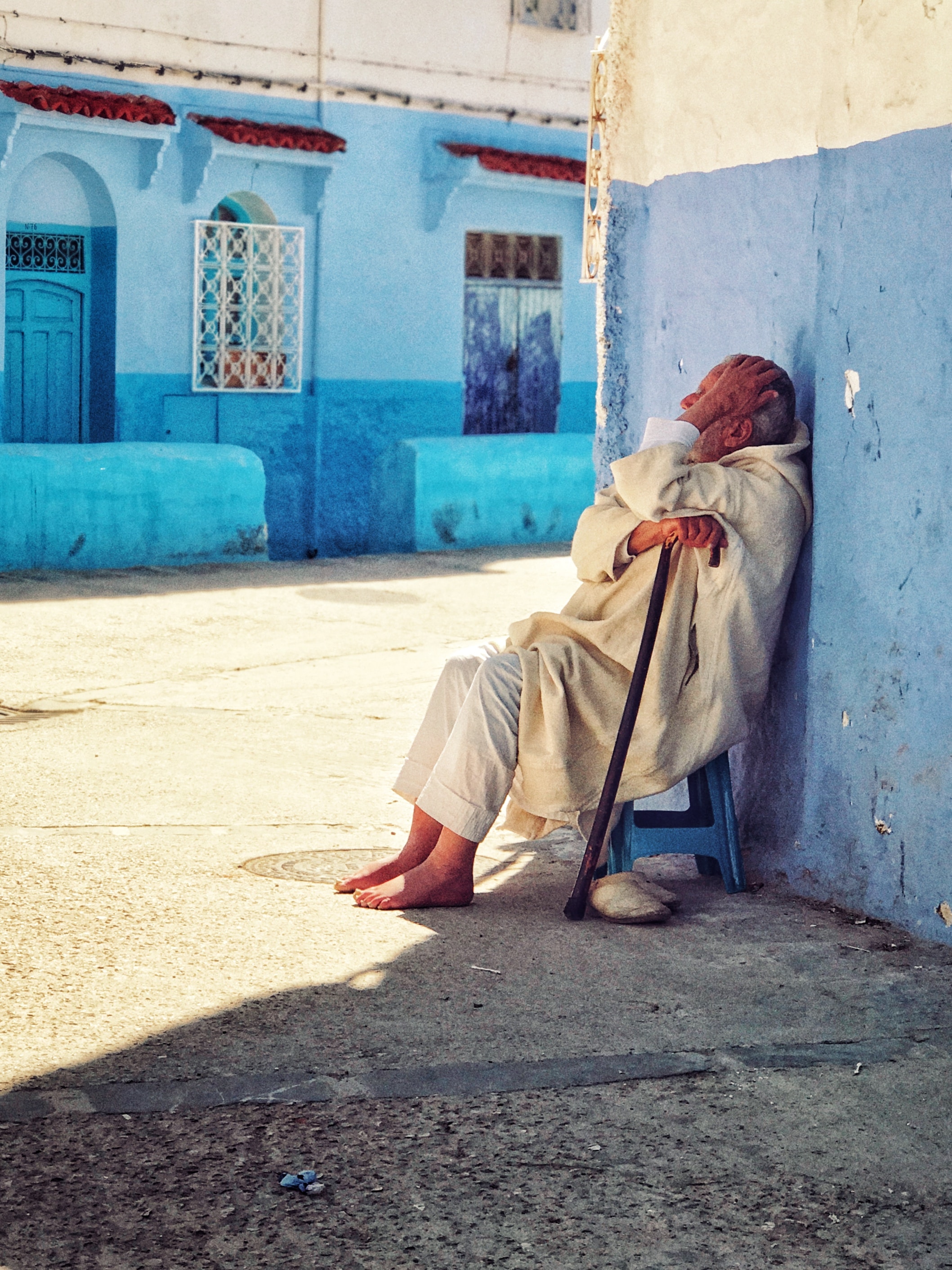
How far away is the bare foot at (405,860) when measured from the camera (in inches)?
173

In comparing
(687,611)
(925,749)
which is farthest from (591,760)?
(925,749)

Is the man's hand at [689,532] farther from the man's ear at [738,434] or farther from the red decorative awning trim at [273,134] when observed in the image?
the red decorative awning trim at [273,134]

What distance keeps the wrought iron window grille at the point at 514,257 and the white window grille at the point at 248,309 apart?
220cm

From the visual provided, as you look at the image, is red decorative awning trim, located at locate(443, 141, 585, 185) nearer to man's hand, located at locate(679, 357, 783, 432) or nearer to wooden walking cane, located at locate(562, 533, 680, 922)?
man's hand, located at locate(679, 357, 783, 432)

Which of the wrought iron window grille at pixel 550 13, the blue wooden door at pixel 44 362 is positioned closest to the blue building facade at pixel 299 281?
the blue wooden door at pixel 44 362

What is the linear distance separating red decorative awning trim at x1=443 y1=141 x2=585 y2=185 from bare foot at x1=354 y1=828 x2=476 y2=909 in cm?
1149

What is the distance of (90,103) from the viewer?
40.7 feet

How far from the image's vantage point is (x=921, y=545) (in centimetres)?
406

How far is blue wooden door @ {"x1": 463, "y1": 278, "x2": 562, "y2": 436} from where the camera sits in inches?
632

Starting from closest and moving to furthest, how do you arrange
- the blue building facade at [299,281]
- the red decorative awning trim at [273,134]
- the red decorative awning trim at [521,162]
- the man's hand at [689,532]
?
the man's hand at [689,532]
the blue building facade at [299,281]
the red decorative awning trim at [273,134]
the red decorative awning trim at [521,162]

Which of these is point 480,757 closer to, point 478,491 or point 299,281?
point 478,491

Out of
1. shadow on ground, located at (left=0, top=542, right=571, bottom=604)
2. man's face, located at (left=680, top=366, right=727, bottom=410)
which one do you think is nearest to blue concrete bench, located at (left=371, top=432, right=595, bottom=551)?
shadow on ground, located at (left=0, top=542, right=571, bottom=604)

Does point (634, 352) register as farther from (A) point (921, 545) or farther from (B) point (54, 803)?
(B) point (54, 803)

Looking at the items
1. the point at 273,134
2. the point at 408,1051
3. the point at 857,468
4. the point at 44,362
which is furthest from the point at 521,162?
the point at 408,1051
